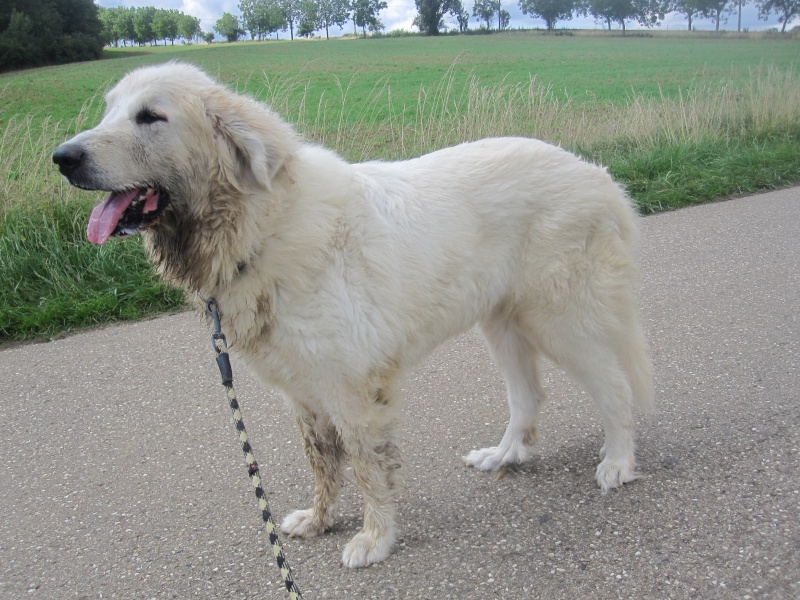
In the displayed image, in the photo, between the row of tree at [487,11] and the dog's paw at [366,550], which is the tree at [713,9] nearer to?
the row of tree at [487,11]

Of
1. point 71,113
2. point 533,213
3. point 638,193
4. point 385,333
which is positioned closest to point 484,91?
point 638,193

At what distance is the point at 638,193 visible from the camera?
8.77 metres

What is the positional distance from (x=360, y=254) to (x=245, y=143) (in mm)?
631

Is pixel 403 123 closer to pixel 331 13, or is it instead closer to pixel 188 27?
pixel 188 27

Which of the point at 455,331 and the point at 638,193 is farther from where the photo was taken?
the point at 638,193

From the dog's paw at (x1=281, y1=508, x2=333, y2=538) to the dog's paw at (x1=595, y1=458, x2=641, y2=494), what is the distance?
1331 mm

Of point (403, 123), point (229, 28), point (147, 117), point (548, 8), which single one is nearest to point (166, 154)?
point (147, 117)

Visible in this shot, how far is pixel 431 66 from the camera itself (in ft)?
48.6

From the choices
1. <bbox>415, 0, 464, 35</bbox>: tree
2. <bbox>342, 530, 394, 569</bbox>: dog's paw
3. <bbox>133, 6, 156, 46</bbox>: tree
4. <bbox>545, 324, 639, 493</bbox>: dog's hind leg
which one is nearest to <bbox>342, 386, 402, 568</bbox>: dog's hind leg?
<bbox>342, 530, 394, 569</bbox>: dog's paw

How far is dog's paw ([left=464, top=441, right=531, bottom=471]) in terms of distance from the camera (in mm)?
3568

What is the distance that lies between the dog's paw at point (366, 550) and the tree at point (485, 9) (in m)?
15.1

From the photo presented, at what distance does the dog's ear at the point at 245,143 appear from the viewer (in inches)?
104

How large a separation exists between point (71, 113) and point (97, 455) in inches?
223

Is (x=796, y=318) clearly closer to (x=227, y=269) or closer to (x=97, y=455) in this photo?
(x=227, y=269)
